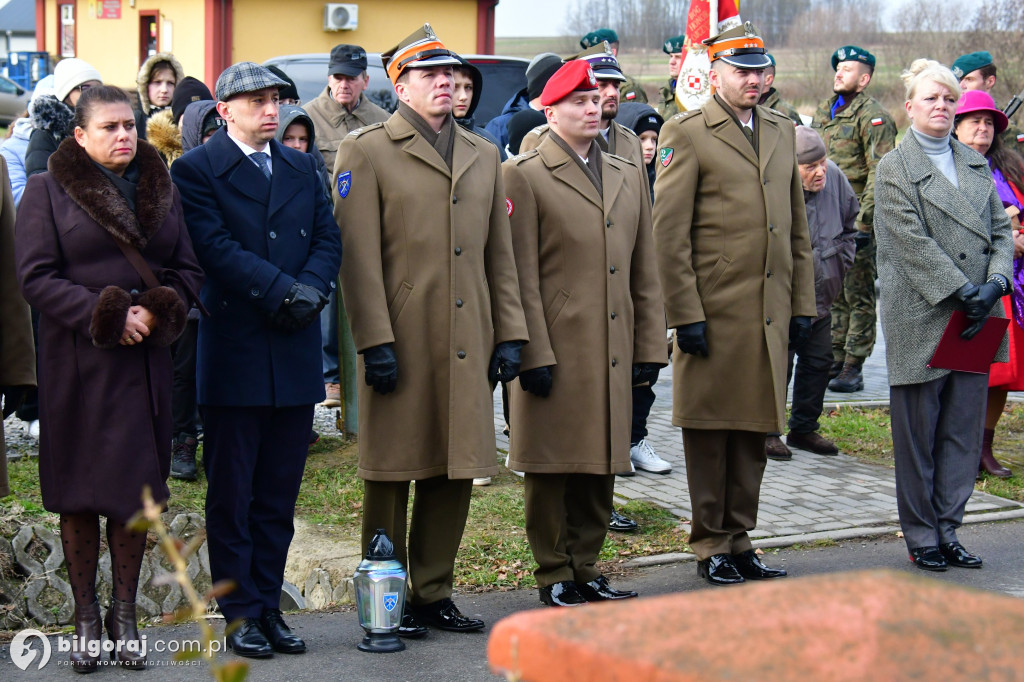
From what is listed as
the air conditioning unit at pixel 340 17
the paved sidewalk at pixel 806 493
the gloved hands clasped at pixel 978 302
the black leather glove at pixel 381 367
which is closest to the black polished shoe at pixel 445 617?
the black leather glove at pixel 381 367

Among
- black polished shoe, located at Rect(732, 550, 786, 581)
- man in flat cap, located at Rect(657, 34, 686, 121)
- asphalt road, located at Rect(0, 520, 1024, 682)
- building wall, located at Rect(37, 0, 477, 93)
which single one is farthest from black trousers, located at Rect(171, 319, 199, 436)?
building wall, located at Rect(37, 0, 477, 93)

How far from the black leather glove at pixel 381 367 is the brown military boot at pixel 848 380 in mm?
6469

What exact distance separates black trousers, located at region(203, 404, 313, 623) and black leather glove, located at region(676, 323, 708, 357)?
5.71ft

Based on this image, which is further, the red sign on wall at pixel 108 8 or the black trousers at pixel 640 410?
the red sign on wall at pixel 108 8

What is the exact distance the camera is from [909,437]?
5879 millimetres

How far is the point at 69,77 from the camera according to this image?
684cm

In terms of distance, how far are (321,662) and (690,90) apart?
5.21 m

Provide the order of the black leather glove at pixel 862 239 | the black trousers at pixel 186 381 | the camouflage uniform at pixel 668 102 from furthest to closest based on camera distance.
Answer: the camouflage uniform at pixel 668 102, the black leather glove at pixel 862 239, the black trousers at pixel 186 381

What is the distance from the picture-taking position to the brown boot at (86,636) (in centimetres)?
430

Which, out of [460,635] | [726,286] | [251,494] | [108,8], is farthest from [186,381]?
[108,8]

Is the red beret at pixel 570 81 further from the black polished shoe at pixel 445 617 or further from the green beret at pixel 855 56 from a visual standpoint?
the green beret at pixel 855 56

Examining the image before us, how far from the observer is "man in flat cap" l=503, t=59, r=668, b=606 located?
5.09 metres

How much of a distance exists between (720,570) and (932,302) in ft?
5.28

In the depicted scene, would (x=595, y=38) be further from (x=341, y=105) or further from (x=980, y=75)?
(x=980, y=75)
